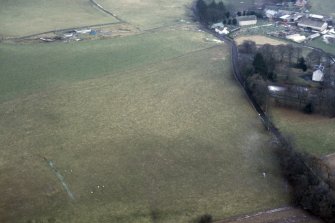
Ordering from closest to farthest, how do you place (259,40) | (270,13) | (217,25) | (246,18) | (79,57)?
(79,57)
(259,40)
(217,25)
(246,18)
(270,13)

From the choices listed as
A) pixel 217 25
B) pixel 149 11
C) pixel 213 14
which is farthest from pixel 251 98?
pixel 149 11

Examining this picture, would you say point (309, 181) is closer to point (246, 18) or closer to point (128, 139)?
point (128, 139)

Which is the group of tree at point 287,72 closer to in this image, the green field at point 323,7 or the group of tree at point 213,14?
the group of tree at point 213,14

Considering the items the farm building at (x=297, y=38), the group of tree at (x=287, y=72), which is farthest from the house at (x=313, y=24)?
the group of tree at (x=287, y=72)

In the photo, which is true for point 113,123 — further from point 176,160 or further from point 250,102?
point 250,102

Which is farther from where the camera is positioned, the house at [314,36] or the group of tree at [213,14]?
the group of tree at [213,14]

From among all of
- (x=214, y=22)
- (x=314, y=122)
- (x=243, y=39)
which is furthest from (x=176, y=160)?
(x=214, y=22)
